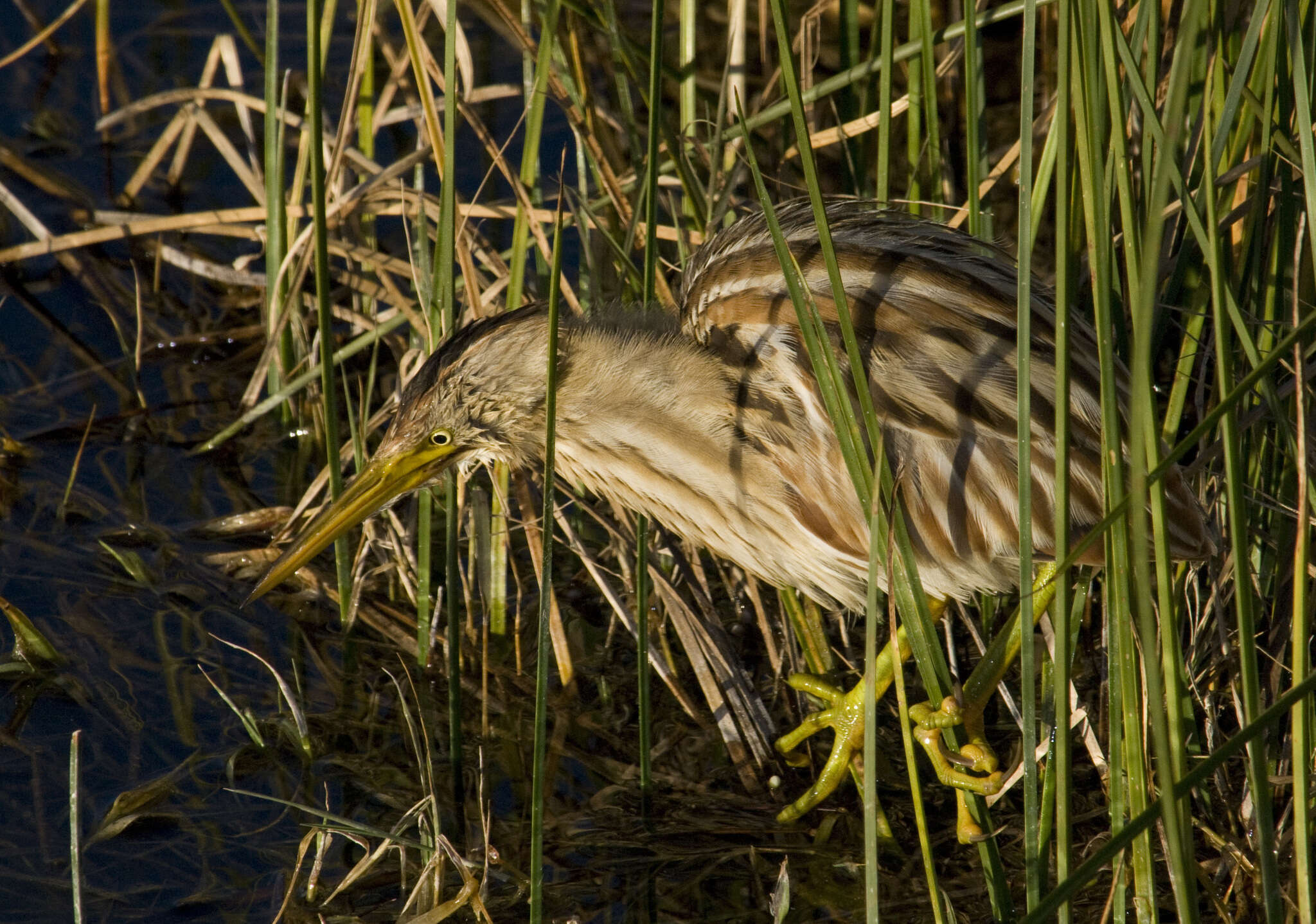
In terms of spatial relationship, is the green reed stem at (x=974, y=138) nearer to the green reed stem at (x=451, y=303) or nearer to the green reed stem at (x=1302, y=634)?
the green reed stem at (x=1302, y=634)

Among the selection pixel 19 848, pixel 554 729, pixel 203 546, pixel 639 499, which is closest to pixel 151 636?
pixel 203 546

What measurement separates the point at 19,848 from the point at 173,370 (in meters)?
1.33

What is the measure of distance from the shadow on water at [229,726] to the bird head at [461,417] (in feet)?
1.27

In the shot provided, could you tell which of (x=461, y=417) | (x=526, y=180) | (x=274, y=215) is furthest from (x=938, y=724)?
(x=274, y=215)

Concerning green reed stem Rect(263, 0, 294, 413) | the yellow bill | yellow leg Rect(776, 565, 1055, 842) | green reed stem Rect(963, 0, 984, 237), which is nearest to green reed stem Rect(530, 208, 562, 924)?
yellow leg Rect(776, 565, 1055, 842)

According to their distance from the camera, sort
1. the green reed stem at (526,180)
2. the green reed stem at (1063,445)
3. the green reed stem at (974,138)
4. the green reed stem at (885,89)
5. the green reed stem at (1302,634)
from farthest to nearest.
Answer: the green reed stem at (526,180), the green reed stem at (974,138), the green reed stem at (885,89), the green reed stem at (1302,634), the green reed stem at (1063,445)

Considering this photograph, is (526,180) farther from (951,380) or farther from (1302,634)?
(1302,634)

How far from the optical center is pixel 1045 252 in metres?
3.01

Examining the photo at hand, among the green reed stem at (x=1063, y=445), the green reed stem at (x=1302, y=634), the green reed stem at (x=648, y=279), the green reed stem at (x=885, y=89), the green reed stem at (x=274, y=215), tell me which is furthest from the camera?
the green reed stem at (x=274, y=215)

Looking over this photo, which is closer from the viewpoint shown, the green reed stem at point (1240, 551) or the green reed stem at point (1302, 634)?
the green reed stem at point (1240, 551)

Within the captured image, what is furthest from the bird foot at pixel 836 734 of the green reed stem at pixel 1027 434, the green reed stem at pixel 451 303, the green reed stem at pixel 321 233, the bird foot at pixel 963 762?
the green reed stem at pixel 321 233

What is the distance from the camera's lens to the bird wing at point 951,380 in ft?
6.06

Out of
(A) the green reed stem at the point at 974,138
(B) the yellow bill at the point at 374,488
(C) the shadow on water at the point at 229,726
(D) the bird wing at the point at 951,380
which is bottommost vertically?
(C) the shadow on water at the point at 229,726

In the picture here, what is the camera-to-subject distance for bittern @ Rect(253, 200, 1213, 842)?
1861mm
